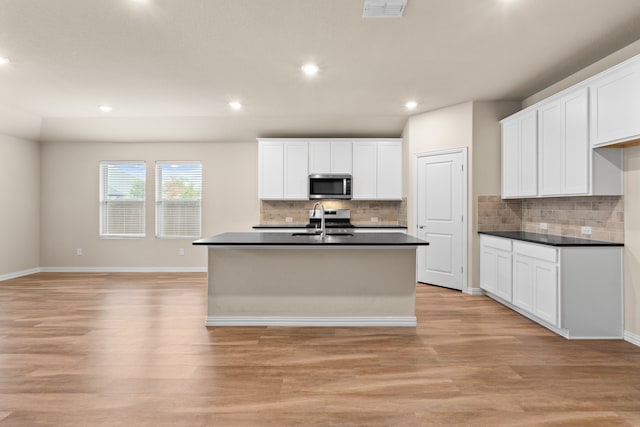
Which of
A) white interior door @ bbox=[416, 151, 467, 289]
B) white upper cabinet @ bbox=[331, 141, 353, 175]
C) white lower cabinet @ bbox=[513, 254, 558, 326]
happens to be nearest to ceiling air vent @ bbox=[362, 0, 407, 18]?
white lower cabinet @ bbox=[513, 254, 558, 326]

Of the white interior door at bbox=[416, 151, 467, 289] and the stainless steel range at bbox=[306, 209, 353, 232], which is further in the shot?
the stainless steel range at bbox=[306, 209, 353, 232]

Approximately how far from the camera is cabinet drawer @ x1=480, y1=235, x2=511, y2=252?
4180 mm

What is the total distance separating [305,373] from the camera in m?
2.58

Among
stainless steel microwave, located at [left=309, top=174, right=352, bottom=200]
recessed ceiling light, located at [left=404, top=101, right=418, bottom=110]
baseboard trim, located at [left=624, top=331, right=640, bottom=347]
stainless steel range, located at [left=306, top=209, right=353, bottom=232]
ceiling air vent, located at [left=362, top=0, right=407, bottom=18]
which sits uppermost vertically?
recessed ceiling light, located at [left=404, top=101, right=418, bottom=110]

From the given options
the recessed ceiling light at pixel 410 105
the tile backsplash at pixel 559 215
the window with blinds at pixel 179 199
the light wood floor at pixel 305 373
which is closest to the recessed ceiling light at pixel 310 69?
the recessed ceiling light at pixel 410 105

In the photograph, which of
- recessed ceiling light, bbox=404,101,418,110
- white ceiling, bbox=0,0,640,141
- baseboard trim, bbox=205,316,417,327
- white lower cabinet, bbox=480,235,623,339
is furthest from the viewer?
recessed ceiling light, bbox=404,101,418,110

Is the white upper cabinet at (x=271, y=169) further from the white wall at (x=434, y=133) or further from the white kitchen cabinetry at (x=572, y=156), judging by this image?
the white kitchen cabinetry at (x=572, y=156)

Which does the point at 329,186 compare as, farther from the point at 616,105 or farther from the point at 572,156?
the point at 616,105

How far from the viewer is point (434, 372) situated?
2604 mm

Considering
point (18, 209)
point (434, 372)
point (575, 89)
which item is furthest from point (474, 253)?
point (18, 209)

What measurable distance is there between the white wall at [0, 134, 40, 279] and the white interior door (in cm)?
706

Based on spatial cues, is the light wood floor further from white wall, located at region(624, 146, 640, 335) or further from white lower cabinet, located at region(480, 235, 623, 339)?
white wall, located at region(624, 146, 640, 335)

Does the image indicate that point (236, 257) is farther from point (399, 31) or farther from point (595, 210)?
point (595, 210)

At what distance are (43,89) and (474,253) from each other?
20.5ft
